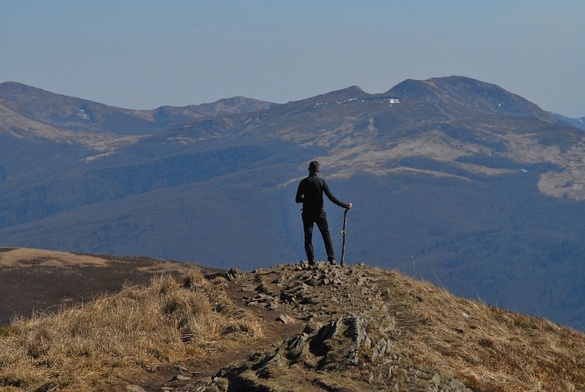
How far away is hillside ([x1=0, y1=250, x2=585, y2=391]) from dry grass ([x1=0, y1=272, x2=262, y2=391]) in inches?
1.0

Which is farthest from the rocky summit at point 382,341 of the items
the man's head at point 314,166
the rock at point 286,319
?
the man's head at point 314,166

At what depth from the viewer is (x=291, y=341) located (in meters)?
10.5

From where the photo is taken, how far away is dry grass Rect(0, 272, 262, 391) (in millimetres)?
10555

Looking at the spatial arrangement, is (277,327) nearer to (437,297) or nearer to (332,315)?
(332,315)

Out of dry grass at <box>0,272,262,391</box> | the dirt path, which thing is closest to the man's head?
the dirt path

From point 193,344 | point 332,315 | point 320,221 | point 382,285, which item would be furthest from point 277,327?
point 320,221

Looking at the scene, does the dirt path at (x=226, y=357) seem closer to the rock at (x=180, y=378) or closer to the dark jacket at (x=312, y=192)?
the rock at (x=180, y=378)

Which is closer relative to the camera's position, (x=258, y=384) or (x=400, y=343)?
(x=258, y=384)

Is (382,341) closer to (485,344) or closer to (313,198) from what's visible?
(485,344)

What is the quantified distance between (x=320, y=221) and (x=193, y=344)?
275 inches

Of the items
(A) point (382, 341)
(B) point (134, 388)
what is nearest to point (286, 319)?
(B) point (134, 388)

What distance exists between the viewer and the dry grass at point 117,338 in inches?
416

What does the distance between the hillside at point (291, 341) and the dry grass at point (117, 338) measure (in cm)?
→ 2

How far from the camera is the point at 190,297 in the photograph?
15.0 meters
